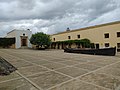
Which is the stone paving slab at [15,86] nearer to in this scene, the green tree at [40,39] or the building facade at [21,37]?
the green tree at [40,39]

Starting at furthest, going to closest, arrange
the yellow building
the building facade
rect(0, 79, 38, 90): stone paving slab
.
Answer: the building facade < the yellow building < rect(0, 79, 38, 90): stone paving slab

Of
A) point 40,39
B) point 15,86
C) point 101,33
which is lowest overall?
point 15,86

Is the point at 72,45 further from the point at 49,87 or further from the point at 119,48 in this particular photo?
the point at 49,87

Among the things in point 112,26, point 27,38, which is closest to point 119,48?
A: point 112,26

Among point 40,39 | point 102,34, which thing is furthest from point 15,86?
point 40,39

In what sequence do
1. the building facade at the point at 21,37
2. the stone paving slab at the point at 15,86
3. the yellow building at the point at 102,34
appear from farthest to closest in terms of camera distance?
1. the building facade at the point at 21,37
2. the yellow building at the point at 102,34
3. the stone paving slab at the point at 15,86

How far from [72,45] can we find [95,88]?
2490 centimetres

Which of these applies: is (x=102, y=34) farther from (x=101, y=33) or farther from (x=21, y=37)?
(x=21, y=37)

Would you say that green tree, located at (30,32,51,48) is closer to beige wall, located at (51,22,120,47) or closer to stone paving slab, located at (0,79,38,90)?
beige wall, located at (51,22,120,47)

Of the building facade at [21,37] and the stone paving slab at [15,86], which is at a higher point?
the building facade at [21,37]

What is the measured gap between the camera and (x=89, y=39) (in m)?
27.2

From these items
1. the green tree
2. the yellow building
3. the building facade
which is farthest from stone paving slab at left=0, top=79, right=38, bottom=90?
the building facade

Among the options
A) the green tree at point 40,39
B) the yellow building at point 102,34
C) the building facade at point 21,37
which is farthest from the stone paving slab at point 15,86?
the building facade at point 21,37

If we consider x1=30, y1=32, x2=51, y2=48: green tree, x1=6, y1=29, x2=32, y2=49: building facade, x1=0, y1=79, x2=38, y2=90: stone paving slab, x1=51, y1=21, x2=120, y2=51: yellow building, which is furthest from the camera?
x1=6, y1=29, x2=32, y2=49: building facade
